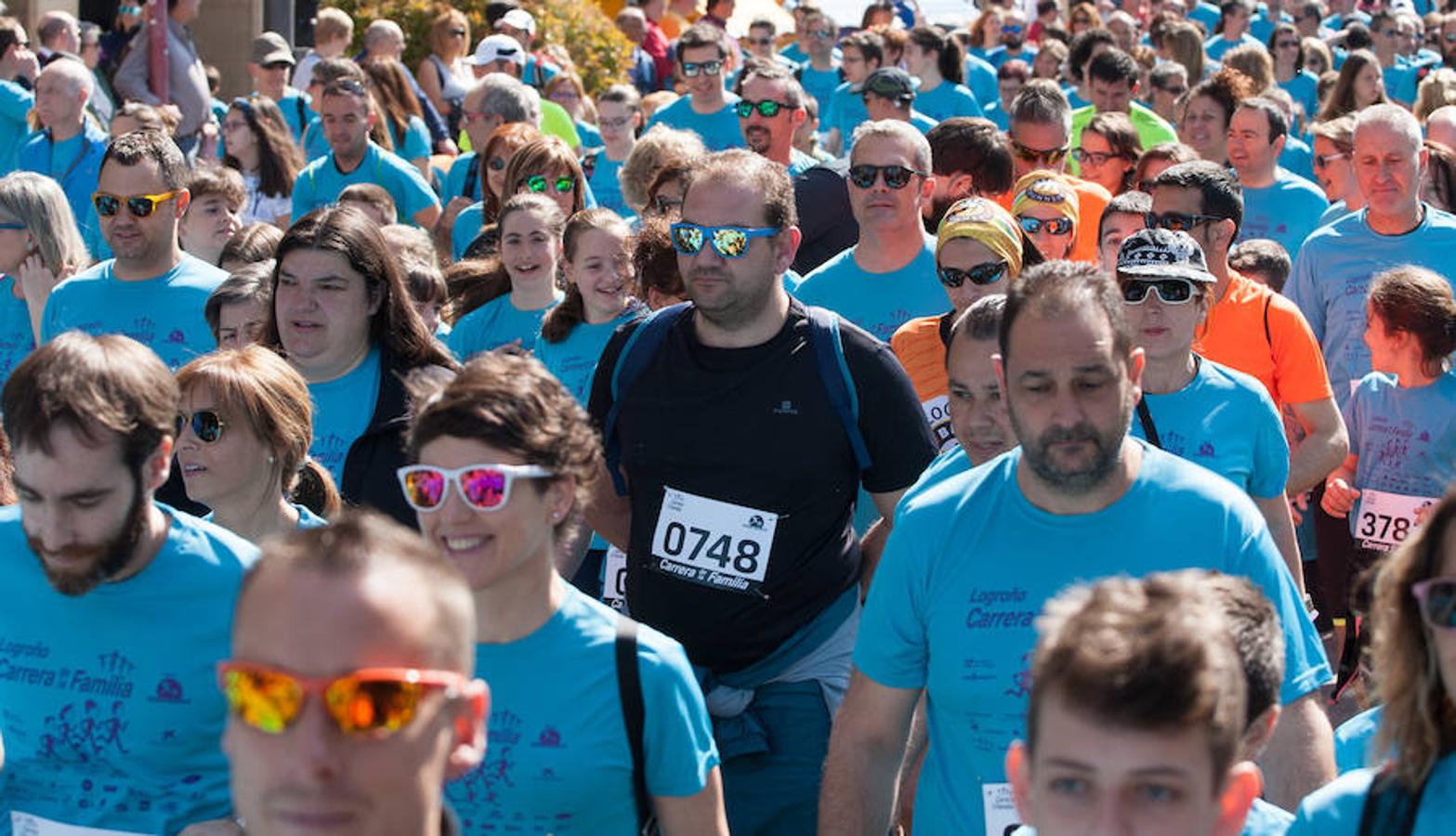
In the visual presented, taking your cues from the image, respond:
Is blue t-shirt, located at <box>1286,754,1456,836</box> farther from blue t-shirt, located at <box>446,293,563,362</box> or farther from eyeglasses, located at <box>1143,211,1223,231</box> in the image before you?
blue t-shirt, located at <box>446,293,563,362</box>

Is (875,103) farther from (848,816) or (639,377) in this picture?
(848,816)

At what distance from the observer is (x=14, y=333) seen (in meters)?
7.52

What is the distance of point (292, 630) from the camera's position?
2396 millimetres

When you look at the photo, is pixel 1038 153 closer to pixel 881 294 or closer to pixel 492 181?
pixel 492 181

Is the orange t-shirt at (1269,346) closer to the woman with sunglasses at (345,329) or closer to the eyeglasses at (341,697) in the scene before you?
the woman with sunglasses at (345,329)

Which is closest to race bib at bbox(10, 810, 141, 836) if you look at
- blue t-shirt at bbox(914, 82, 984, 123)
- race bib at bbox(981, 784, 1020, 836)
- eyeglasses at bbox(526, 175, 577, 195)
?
race bib at bbox(981, 784, 1020, 836)

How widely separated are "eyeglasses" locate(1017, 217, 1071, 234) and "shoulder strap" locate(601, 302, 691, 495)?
279 cm

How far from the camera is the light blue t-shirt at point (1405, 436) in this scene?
22.5 feet

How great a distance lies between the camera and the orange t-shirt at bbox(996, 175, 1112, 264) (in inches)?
338

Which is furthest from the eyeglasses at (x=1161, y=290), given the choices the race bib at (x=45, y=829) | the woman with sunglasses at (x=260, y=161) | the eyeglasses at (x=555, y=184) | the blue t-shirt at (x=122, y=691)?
the woman with sunglasses at (x=260, y=161)

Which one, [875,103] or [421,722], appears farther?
[875,103]

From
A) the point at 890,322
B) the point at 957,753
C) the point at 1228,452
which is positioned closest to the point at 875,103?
the point at 890,322

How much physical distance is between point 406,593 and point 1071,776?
859 millimetres

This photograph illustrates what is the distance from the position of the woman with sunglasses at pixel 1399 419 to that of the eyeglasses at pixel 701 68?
5488 millimetres
